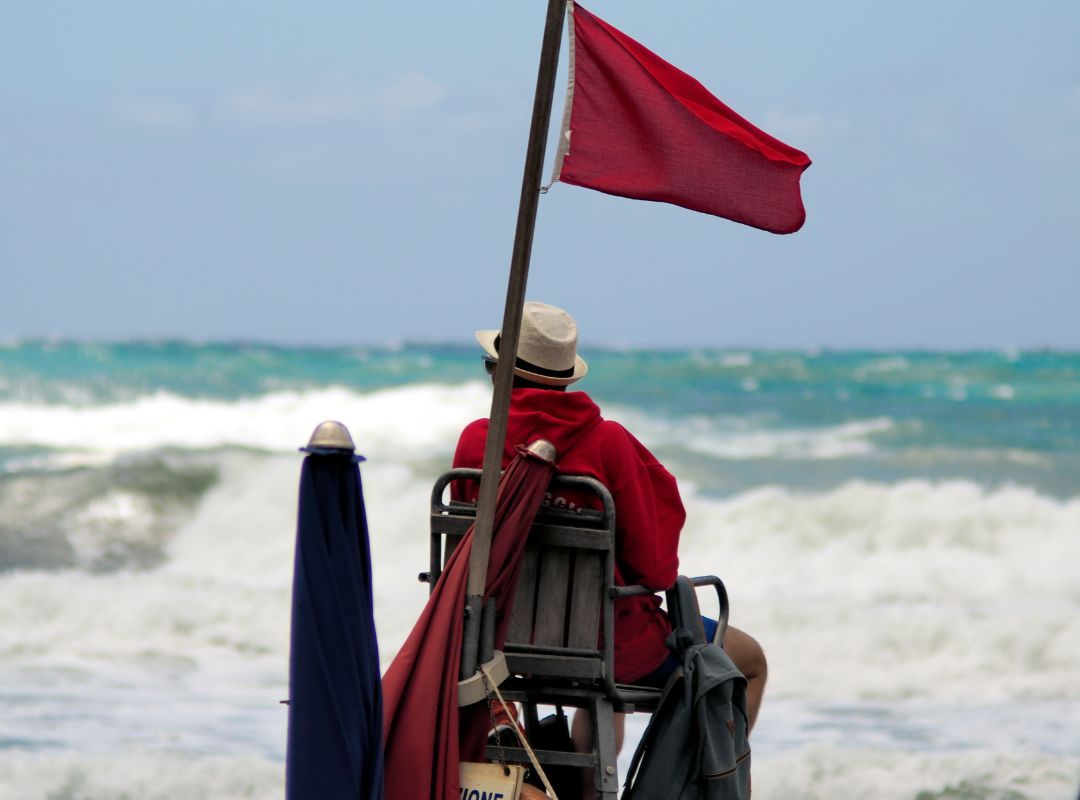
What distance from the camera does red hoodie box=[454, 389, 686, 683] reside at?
3486 millimetres

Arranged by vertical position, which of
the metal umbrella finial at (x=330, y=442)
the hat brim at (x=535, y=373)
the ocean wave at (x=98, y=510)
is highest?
the ocean wave at (x=98, y=510)

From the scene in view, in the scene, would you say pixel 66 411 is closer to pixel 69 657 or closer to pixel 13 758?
pixel 69 657

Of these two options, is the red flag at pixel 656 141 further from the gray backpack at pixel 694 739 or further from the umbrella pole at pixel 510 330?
the gray backpack at pixel 694 739

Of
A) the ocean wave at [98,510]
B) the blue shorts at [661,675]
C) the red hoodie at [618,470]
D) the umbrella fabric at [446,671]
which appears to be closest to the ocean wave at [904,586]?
the blue shorts at [661,675]

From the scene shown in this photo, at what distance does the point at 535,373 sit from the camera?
11.8 ft

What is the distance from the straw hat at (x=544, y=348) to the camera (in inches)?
141

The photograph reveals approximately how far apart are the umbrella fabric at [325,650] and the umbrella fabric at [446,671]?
0.22 metres

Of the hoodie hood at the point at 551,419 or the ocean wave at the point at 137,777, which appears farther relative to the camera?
the ocean wave at the point at 137,777

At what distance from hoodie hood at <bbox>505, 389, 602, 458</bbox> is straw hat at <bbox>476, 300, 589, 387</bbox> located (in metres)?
0.06

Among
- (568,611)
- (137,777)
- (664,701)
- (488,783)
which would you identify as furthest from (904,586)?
(488,783)

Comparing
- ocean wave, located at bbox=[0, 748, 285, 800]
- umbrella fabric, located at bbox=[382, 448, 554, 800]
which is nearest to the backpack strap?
umbrella fabric, located at bbox=[382, 448, 554, 800]

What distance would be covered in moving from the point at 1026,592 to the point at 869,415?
1304 cm

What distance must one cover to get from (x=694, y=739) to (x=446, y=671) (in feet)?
2.33

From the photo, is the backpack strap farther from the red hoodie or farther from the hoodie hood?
the hoodie hood
